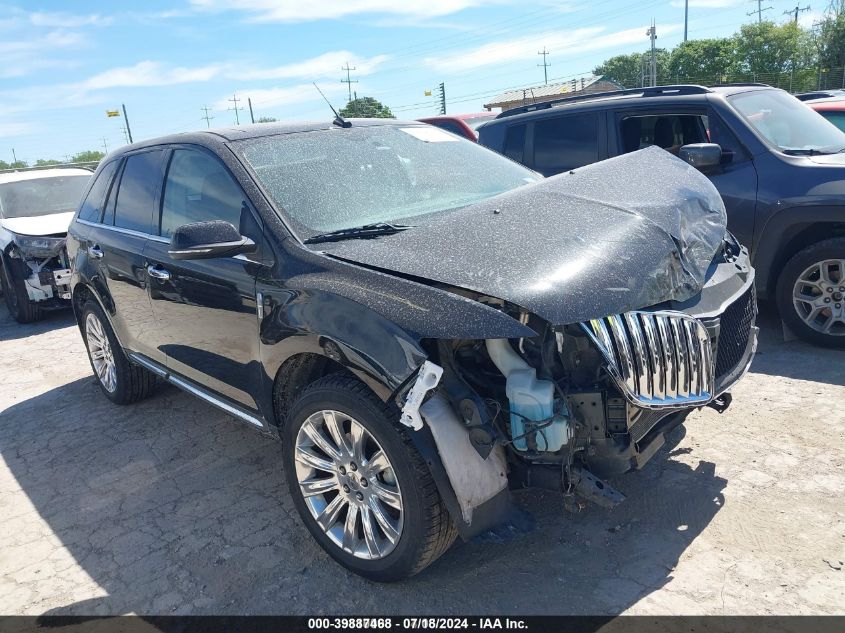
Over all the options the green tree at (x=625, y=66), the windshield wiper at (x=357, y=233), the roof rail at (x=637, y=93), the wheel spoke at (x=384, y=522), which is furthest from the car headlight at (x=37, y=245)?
the green tree at (x=625, y=66)

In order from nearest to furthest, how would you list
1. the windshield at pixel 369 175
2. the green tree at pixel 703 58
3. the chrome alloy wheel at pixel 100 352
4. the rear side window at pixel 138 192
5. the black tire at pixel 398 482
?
the black tire at pixel 398 482 < the windshield at pixel 369 175 < the rear side window at pixel 138 192 < the chrome alloy wheel at pixel 100 352 < the green tree at pixel 703 58

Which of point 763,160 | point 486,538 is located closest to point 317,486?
point 486,538

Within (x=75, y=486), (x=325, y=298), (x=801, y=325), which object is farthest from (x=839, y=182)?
(x=75, y=486)

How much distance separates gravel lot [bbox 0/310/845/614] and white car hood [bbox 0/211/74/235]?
4670 mm

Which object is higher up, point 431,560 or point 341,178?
point 341,178

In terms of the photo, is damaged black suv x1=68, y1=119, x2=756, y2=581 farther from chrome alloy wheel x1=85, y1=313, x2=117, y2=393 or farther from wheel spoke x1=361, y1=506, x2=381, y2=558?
chrome alloy wheel x1=85, y1=313, x2=117, y2=393

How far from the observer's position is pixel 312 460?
9.77 feet

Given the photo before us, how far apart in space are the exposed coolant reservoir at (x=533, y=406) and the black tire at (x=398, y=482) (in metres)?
0.39

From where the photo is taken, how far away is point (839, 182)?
4770 mm

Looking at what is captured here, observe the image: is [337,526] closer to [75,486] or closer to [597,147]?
[75,486]

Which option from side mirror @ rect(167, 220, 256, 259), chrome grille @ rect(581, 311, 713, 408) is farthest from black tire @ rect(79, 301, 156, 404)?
chrome grille @ rect(581, 311, 713, 408)

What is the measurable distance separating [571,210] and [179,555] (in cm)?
245

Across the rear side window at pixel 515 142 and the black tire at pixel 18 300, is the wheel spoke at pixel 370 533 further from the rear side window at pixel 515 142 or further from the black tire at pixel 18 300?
the black tire at pixel 18 300

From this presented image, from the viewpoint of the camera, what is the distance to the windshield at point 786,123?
543 cm
